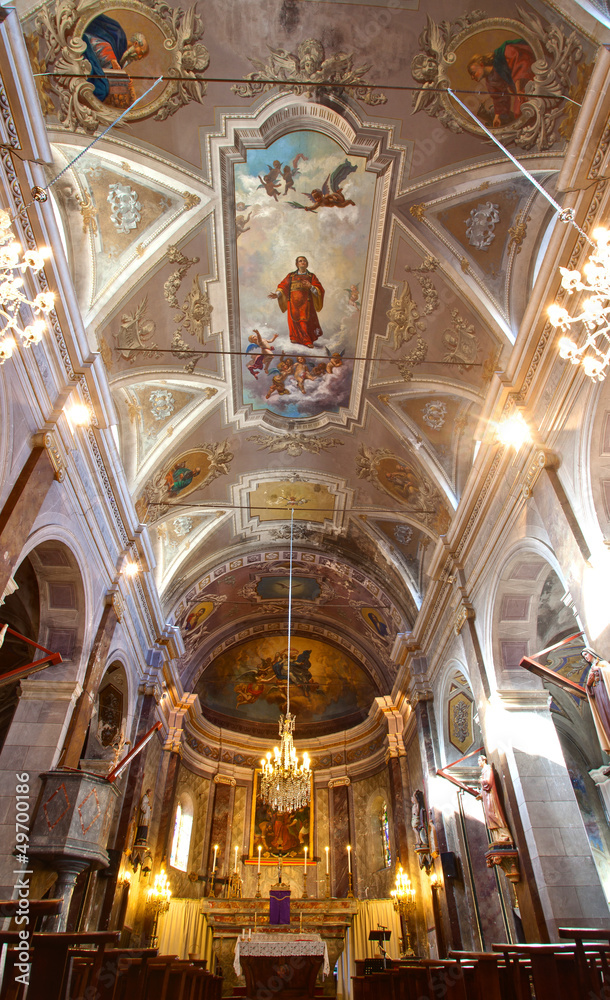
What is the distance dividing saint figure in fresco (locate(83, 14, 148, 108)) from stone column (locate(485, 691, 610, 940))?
10.1 metres

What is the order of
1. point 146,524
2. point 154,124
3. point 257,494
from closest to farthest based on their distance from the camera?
point 154,124, point 146,524, point 257,494

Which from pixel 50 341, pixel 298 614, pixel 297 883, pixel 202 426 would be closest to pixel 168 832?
pixel 297 883

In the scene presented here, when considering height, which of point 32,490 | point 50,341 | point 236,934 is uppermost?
point 50,341

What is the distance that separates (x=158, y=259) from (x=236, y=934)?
16.1 m

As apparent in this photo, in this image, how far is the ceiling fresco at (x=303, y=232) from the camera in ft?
24.7

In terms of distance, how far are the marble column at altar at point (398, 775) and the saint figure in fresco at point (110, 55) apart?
48.6 feet

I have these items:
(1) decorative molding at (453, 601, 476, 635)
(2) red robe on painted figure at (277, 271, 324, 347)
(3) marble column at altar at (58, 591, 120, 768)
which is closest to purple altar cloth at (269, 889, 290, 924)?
(3) marble column at altar at (58, 591, 120, 768)

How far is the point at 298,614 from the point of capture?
20.2 meters

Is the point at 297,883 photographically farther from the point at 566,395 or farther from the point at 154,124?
the point at 154,124

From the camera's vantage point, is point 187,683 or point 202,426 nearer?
point 202,426

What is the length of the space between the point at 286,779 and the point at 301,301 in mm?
9724

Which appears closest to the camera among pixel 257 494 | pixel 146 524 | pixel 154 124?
pixel 154 124

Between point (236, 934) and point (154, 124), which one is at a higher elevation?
point (154, 124)

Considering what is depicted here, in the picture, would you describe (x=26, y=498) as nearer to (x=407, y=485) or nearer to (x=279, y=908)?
(x=407, y=485)
